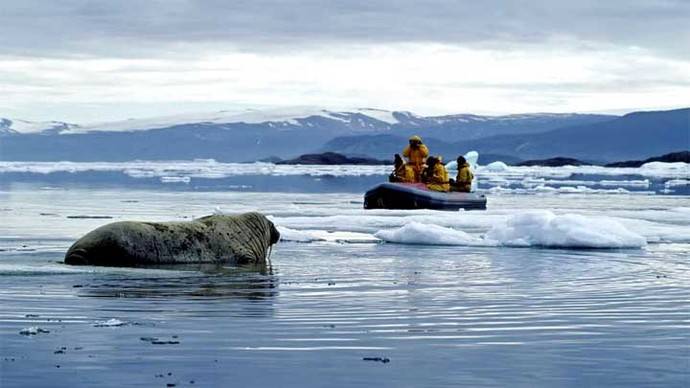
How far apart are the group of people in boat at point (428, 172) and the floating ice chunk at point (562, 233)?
28.0 feet

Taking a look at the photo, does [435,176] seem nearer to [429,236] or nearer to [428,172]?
[428,172]

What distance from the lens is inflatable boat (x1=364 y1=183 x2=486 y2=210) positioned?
2478 cm

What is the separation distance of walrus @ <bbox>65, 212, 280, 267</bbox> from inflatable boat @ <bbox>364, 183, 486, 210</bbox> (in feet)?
35.1

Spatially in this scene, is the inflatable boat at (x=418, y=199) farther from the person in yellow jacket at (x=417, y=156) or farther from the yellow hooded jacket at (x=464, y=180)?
the person in yellow jacket at (x=417, y=156)

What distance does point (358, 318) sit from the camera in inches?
337

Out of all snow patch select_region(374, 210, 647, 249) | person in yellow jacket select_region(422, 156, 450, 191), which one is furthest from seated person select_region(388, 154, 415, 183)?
snow patch select_region(374, 210, 647, 249)

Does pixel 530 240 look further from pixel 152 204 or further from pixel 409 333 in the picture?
pixel 152 204

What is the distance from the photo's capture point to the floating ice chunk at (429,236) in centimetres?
1617

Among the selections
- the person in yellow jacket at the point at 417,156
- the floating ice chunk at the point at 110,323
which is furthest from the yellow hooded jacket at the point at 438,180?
the floating ice chunk at the point at 110,323

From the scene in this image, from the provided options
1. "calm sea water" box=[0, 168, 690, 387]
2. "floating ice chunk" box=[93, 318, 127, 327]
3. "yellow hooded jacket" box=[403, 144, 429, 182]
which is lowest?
"calm sea water" box=[0, 168, 690, 387]

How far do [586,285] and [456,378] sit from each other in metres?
5.05

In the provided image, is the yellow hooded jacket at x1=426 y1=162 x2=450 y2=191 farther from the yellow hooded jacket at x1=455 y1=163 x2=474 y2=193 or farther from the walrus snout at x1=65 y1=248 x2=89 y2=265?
the walrus snout at x1=65 y1=248 x2=89 y2=265

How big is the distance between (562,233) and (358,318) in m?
7.81

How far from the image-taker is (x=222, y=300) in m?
9.60
